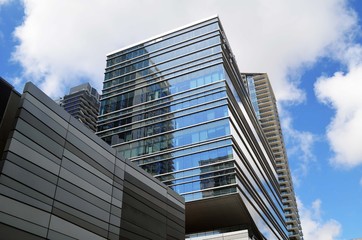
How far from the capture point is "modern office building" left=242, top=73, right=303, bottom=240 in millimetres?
125625

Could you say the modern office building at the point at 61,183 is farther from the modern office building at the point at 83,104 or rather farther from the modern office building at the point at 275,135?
the modern office building at the point at 83,104

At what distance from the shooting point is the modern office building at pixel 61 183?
18500 millimetres

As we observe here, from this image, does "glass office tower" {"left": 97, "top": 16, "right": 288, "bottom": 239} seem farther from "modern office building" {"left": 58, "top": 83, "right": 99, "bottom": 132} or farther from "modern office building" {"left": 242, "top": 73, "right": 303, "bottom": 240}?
"modern office building" {"left": 58, "top": 83, "right": 99, "bottom": 132}

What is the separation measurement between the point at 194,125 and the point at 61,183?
3756cm

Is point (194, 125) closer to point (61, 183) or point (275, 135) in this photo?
point (61, 183)

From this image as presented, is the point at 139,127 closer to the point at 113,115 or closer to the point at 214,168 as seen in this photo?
the point at 113,115

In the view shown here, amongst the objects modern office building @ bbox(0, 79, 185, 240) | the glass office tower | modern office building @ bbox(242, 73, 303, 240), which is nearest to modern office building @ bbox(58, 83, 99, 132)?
modern office building @ bbox(242, 73, 303, 240)

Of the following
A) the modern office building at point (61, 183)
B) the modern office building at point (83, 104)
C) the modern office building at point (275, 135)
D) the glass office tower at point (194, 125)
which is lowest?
the modern office building at point (61, 183)

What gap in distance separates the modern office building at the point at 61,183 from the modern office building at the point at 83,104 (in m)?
136

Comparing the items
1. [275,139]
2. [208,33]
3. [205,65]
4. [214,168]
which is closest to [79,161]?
[214,168]

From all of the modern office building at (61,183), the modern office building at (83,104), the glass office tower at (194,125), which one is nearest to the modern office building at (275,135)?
the glass office tower at (194,125)

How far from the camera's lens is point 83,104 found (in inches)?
6496

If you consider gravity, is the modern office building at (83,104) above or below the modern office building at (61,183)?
above

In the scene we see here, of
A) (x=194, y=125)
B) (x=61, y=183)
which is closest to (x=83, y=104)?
(x=194, y=125)
